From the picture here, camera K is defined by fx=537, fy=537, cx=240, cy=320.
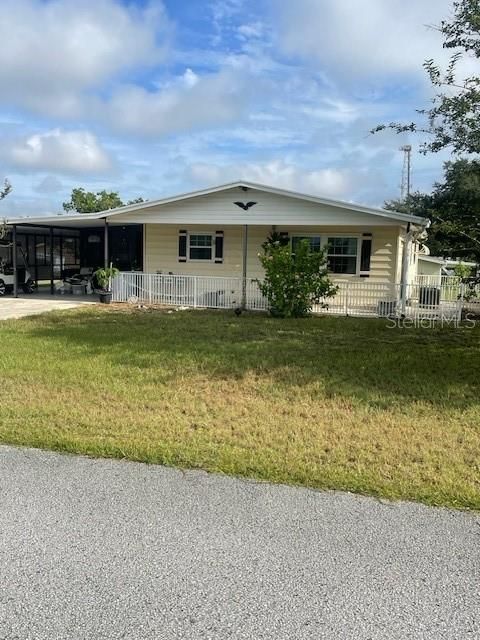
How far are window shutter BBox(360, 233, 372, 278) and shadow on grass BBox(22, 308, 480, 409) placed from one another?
2727mm

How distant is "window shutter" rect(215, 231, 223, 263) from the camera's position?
1717 centimetres

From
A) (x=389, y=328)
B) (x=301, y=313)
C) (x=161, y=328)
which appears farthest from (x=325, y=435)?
(x=301, y=313)

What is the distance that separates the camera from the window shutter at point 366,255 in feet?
51.1

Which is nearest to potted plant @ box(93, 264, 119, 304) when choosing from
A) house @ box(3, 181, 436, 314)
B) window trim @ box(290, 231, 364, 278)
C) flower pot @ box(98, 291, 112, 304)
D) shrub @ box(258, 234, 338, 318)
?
flower pot @ box(98, 291, 112, 304)

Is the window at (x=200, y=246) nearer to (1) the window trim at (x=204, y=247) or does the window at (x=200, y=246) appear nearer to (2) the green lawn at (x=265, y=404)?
(1) the window trim at (x=204, y=247)

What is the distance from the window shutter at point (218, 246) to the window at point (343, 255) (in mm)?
3451

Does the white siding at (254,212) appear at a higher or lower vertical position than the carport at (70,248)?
higher

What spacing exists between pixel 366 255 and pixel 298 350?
7.67 m

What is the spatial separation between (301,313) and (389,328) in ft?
7.96

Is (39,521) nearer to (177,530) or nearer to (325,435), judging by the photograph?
(177,530)

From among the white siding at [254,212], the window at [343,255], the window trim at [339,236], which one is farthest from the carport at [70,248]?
the window at [343,255]

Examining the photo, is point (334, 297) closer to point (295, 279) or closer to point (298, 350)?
point (295, 279)

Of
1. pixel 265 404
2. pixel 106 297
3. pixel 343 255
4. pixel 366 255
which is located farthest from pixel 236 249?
pixel 265 404

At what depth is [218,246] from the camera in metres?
17.2
